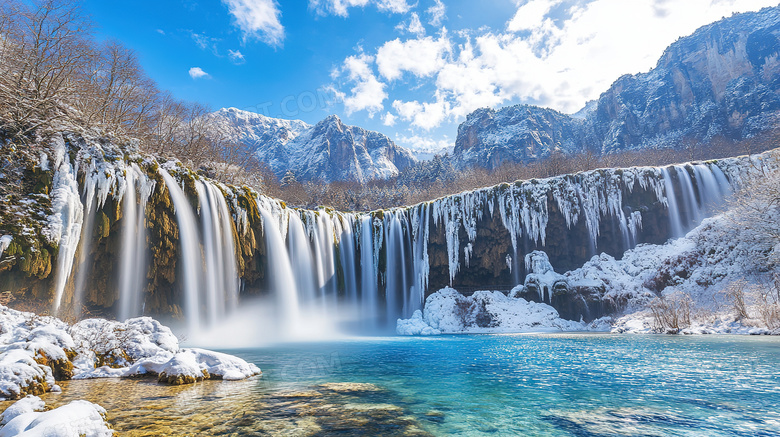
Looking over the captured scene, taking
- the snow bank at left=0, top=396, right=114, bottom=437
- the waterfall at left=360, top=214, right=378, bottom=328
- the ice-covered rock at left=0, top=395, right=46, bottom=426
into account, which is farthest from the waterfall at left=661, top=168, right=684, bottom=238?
the ice-covered rock at left=0, top=395, right=46, bottom=426

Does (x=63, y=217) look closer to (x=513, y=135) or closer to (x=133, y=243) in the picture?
(x=133, y=243)

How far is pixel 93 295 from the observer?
12.8m

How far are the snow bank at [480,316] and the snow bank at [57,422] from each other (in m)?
25.0

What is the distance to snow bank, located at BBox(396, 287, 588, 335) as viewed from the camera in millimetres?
25062

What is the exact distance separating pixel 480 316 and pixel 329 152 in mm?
129622

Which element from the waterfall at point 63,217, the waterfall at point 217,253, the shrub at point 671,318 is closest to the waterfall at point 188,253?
the waterfall at point 217,253

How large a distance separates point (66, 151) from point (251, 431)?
1395cm

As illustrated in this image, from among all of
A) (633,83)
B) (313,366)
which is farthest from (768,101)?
(313,366)

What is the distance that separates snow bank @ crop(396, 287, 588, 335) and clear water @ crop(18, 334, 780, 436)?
15607mm

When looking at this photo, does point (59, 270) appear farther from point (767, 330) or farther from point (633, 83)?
point (633, 83)

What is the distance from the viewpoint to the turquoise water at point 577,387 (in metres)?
4.62

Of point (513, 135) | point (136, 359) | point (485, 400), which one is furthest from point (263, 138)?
point (485, 400)

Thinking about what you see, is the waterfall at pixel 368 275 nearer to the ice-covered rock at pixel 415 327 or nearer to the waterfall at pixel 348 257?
the waterfall at pixel 348 257

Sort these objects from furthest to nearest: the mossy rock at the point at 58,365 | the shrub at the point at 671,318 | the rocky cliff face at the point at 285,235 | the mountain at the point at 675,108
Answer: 1. the mountain at the point at 675,108
2. the shrub at the point at 671,318
3. the rocky cliff face at the point at 285,235
4. the mossy rock at the point at 58,365
